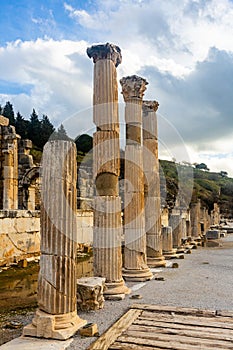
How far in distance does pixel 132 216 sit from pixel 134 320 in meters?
4.42

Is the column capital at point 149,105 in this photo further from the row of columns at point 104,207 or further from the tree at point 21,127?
the tree at point 21,127

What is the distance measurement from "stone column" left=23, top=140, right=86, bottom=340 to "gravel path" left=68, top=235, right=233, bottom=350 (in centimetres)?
48

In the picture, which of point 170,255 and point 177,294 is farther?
point 170,255

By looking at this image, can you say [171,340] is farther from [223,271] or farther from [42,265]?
[223,271]

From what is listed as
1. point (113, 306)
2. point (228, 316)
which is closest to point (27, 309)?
point (113, 306)

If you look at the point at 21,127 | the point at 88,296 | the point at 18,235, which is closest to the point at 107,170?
the point at 88,296

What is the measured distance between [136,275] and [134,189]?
234cm

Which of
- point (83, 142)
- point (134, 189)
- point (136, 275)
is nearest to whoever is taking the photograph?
point (136, 275)

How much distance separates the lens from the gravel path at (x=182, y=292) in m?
6.59

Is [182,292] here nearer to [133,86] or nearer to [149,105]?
[133,86]

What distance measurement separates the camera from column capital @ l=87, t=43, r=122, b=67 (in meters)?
8.62

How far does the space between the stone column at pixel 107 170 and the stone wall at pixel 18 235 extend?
5671 millimetres

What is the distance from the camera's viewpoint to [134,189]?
10.6 metres

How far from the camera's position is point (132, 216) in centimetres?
1047
